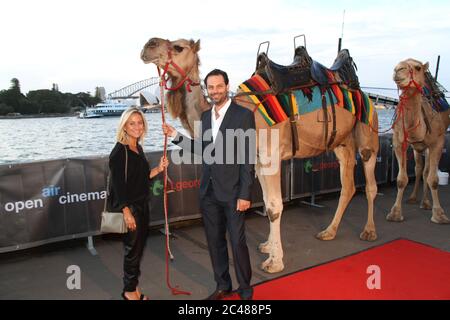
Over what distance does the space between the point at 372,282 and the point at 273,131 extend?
184cm

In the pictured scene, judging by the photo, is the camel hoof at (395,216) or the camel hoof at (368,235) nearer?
the camel hoof at (368,235)

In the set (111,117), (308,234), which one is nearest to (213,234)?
(308,234)

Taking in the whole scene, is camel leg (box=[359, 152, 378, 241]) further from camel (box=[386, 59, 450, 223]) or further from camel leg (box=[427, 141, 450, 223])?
camel leg (box=[427, 141, 450, 223])

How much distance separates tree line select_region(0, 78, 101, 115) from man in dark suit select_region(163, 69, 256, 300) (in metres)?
67.2

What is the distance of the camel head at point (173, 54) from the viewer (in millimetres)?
3412

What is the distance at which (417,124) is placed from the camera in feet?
18.3

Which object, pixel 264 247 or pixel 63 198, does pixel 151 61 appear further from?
pixel 264 247

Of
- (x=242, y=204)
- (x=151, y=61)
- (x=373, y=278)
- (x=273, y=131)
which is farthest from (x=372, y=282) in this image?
(x=151, y=61)

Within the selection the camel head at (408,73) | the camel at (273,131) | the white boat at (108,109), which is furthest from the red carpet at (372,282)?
Result: the white boat at (108,109)

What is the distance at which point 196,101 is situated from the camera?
362 cm

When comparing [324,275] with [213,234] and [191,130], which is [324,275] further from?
[191,130]

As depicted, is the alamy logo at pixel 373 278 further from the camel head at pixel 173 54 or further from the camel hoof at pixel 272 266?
the camel head at pixel 173 54
